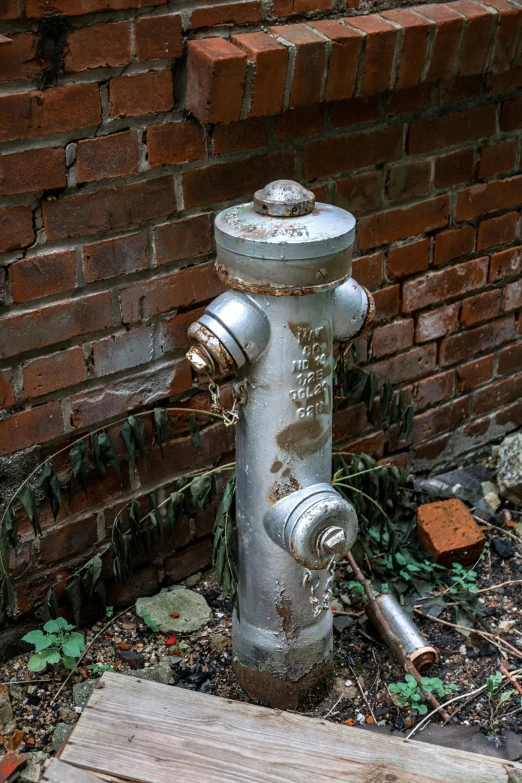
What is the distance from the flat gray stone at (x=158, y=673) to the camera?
2.21m

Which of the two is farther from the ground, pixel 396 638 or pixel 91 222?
pixel 91 222

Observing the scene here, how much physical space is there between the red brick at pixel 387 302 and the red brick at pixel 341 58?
0.63 meters

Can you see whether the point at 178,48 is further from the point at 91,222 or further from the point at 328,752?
the point at 328,752

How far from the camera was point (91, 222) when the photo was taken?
79.2 inches

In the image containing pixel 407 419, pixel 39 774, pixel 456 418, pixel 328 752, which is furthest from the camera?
pixel 456 418

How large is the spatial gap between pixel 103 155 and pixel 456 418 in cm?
158

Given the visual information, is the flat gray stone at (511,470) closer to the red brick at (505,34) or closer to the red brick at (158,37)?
the red brick at (505,34)

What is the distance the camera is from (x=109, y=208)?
2.02m

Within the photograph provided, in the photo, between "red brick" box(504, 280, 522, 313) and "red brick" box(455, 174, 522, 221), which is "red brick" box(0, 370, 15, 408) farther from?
"red brick" box(504, 280, 522, 313)

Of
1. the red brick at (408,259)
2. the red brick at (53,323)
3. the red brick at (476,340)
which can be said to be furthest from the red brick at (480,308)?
the red brick at (53,323)

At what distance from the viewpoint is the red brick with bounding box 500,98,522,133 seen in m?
2.65

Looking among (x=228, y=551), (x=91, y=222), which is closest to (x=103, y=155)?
(x=91, y=222)

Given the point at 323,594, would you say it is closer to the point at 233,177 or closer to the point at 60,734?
the point at 60,734

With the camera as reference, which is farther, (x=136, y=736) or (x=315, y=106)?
(x=315, y=106)
